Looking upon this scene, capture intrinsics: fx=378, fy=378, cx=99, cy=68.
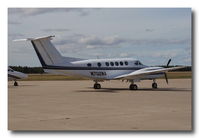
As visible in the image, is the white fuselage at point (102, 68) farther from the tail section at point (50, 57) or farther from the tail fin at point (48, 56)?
the tail fin at point (48, 56)

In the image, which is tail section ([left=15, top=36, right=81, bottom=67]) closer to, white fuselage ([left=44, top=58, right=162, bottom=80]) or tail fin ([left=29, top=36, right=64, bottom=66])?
tail fin ([left=29, top=36, right=64, bottom=66])

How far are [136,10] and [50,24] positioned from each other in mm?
2306

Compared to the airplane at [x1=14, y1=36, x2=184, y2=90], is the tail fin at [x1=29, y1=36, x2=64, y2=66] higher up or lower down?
higher up

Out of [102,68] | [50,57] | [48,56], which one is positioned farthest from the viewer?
[102,68]

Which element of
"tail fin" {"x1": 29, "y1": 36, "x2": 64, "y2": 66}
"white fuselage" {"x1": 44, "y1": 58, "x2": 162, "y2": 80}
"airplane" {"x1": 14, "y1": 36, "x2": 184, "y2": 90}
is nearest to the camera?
"tail fin" {"x1": 29, "y1": 36, "x2": 64, "y2": 66}

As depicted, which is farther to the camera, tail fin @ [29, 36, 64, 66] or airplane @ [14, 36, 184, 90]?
airplane @ [14, 36, 184, 90]

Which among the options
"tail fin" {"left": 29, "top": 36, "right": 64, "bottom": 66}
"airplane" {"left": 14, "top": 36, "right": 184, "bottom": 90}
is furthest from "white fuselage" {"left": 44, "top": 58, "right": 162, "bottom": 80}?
"tail fin" {"left": 29, "top": 36, "right": 64, "bottom": 66}

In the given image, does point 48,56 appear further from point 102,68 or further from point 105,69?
point 105,69

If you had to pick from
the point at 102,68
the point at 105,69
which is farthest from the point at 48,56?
the point at 105,69

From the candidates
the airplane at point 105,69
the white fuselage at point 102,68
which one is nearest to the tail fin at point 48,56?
the airplane at point 105,69

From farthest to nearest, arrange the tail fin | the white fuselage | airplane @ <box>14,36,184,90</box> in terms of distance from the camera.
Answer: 1. the white fuselage
2. airplane @ <box>14,36,184,90</box>
3. the tail fin

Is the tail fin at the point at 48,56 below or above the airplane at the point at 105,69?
above
